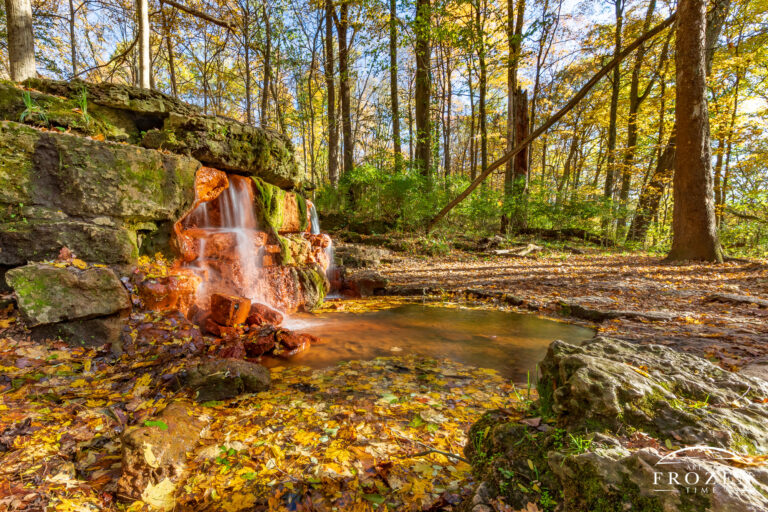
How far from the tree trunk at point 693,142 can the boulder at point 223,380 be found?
9.49 metres

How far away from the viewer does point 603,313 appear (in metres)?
4.93

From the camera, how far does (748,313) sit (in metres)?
4.26

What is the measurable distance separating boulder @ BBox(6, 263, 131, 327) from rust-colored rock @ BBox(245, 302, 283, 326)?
164cm

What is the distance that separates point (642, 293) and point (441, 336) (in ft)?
13.1

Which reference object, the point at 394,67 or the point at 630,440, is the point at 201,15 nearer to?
the point at 394,67

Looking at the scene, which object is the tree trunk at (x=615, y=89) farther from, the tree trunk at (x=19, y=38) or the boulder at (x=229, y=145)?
the tree trunk at (x=19, y=38)

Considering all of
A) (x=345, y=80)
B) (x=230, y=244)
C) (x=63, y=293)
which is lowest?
(x=63, y=293)

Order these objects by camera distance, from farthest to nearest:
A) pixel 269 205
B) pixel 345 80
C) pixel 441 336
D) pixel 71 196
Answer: pixel 345 80 < pixel 269 205 < pixel 441 336 < pixel 71 196

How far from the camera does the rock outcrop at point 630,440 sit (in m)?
0.93

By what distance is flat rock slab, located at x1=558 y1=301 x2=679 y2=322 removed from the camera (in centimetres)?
440

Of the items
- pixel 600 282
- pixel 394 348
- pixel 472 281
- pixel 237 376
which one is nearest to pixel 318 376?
pixel 237 376

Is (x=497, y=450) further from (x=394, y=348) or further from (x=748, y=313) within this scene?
(x=748, y=313)

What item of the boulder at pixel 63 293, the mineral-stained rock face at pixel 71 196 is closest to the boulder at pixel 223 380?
the boulder at pixel 63 293

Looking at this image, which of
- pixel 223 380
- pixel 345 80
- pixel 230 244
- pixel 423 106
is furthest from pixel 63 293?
pixel 345 80
